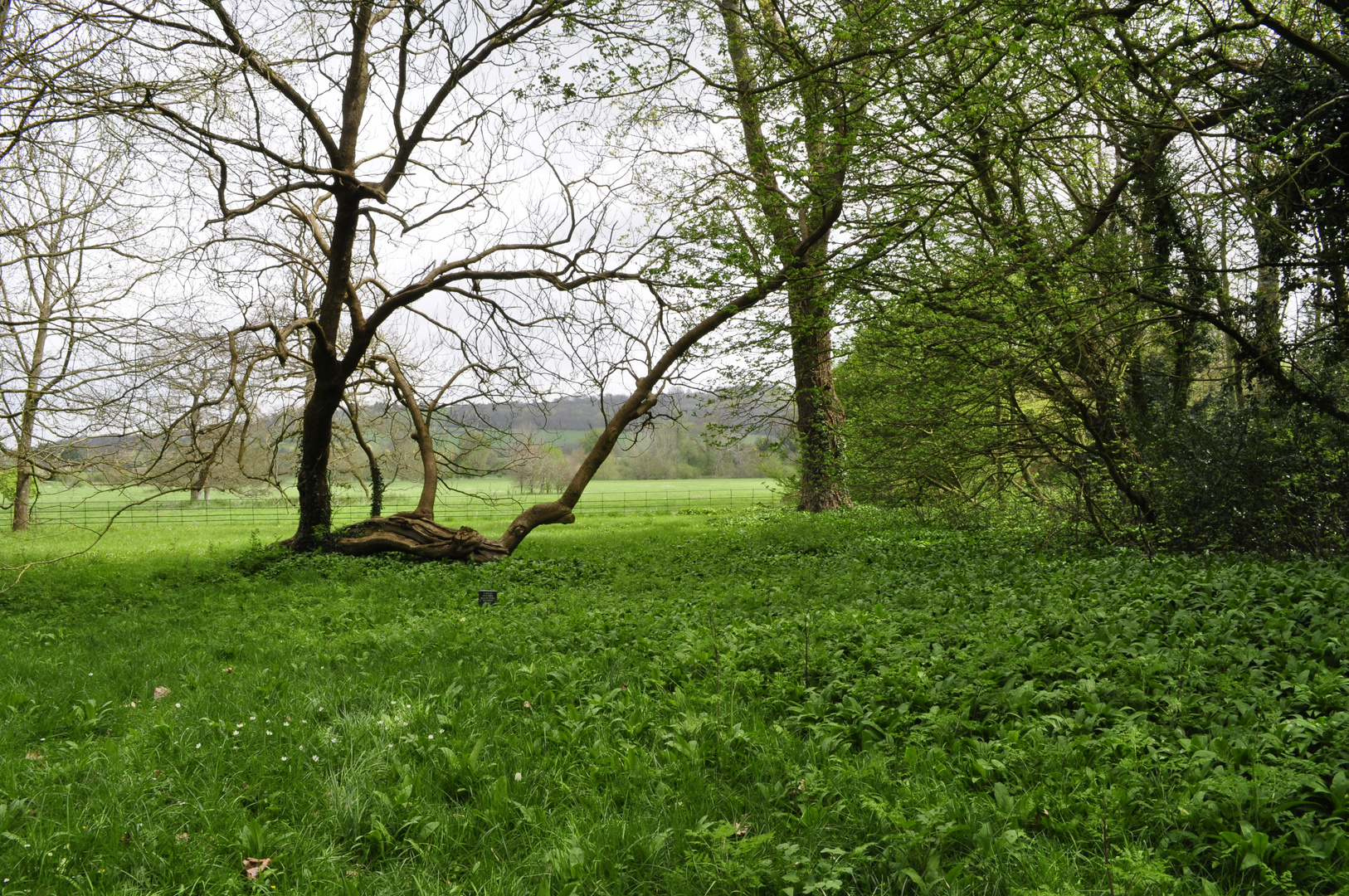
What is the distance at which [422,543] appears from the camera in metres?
14.5

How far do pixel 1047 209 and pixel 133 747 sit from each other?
11981 millimetres

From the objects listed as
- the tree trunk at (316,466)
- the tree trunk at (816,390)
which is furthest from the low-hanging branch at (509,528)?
the tree trunk at (816,390)

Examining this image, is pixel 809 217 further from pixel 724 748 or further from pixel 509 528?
pixel 724 748


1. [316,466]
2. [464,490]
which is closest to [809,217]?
[464,490]

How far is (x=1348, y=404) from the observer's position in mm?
8930

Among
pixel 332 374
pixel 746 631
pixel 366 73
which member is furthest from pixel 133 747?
pixel 366 73

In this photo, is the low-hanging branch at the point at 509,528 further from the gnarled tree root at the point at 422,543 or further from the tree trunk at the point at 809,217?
the tree trunk at the point at 809,217

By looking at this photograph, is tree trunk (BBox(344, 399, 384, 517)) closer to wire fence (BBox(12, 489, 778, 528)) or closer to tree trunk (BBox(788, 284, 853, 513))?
tree trunk (BBox(788, 284, 853, 513))

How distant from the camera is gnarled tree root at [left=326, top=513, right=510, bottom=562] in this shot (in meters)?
14.3

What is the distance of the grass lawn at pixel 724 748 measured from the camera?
3.22 meters

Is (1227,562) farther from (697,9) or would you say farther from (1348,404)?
(697,9)

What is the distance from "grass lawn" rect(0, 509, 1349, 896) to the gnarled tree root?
6214mm

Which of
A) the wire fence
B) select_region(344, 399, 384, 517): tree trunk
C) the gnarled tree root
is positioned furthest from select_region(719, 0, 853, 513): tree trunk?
the wire fence

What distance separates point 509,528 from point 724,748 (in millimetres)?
10893
